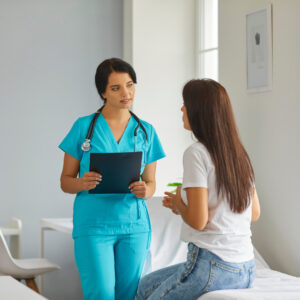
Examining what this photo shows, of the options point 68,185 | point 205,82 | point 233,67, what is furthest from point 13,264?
point 205,82

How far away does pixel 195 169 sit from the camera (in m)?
1.82

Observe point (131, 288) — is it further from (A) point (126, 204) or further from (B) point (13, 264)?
(B) point (13, 264)

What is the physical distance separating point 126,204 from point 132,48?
247 cm

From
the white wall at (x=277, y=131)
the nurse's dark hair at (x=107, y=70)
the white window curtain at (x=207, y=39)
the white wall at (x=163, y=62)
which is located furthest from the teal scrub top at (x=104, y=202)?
the white window curtain at (x=207, y=39)

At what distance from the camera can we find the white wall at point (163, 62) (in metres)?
4.44

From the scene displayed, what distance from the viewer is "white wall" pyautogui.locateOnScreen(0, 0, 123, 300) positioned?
427 centimetres

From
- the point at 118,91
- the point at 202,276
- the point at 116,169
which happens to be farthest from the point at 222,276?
the point at 118,91

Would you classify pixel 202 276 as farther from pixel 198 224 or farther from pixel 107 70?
pixel 107 70

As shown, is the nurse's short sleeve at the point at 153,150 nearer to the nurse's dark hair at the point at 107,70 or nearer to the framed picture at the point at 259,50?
the nurse's dark hair at the point at 107,70

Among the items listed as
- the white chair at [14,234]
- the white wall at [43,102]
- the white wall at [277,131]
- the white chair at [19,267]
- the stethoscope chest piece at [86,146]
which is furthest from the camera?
the white wall at [43,102]

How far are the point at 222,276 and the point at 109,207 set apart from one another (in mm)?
515

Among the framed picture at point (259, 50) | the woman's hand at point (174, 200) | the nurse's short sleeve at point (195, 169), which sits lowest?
the woman's hand at point (174, 200)

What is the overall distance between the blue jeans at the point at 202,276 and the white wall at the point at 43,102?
2.57 meters

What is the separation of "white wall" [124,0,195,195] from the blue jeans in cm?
248
